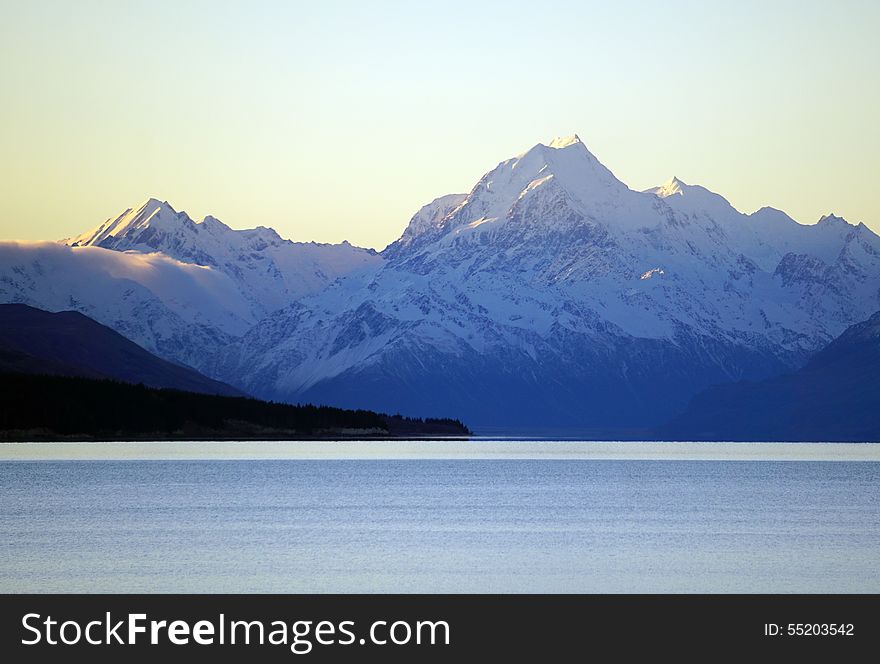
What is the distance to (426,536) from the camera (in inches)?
4186

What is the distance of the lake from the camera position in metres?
82.0

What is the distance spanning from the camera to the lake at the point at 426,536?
82000 millimetres
